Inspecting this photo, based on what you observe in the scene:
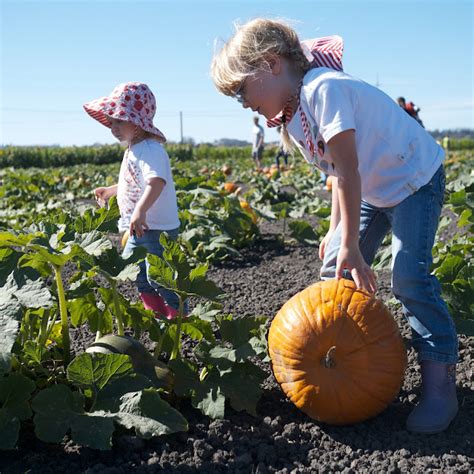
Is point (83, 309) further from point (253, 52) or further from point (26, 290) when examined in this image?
point (253, 52)

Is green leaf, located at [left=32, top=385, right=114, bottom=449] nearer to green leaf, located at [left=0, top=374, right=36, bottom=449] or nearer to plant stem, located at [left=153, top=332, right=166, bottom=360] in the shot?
green leaf, located at [left=0, top=374, right=36, bottom=449]

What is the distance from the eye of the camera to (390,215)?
8.63 ft

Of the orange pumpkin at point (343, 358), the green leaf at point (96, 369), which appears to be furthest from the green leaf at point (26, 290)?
the orange pumpkin at point (343, 358)

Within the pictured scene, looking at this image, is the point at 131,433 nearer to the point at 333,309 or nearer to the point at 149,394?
the point at 149,394

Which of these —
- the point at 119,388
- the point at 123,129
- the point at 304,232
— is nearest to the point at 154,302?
the point at 123,129

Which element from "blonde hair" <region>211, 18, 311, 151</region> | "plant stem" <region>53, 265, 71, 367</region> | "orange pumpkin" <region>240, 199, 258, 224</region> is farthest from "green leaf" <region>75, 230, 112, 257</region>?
"orange pumpkin" <region>240, 199, 258, 224</region>

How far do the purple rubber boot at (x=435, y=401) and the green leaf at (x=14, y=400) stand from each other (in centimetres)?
135

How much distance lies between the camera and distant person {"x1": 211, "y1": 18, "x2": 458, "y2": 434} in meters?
2.40

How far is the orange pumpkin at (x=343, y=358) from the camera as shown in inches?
94.1

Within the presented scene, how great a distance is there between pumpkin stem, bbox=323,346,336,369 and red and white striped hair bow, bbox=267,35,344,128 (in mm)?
916

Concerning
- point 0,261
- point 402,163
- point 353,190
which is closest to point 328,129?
point 353,190

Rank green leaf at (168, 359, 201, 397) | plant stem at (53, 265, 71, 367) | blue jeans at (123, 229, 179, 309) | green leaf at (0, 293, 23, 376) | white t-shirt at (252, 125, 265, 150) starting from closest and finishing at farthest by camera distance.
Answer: green leaf at (0, 293, 23, 376) → plant stem at (53, 265, 71, 367) → green leaf at (168, 359, 201, 397) → blue jeans at (123, 229, 179, 309) → white t-shirt at (252, 125, 265, 150)

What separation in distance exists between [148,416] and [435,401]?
1.06 meters

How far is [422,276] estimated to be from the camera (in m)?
2.44
